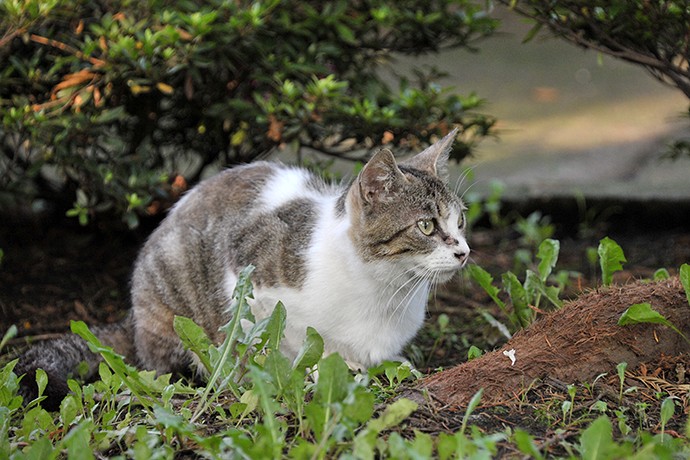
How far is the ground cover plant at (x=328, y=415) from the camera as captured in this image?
2250 mm

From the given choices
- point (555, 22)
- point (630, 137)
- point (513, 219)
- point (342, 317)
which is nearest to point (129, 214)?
point (342, 317)

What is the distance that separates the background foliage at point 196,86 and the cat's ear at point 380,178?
0.83 m

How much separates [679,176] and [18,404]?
17.0 ft

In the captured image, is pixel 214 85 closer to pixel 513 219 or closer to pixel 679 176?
pixel 513 219

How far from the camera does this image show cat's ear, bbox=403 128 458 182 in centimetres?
352

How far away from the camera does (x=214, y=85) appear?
454 cm

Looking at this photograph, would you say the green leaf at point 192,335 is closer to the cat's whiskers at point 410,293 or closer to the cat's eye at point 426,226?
the cat's whiskers at point 410,293

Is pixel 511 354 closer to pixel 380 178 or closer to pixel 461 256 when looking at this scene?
pixel 461 256

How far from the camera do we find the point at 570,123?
7680mm

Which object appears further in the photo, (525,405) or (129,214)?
(129,214)

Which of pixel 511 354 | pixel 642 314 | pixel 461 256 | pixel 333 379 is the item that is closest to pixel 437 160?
pixel 461 256

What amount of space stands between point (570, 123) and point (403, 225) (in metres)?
4.85

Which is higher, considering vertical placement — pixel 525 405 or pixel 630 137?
pixel 525 405

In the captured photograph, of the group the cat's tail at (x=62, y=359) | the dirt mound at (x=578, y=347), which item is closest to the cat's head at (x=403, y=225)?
the dirt mound at (x=578, y=347)
